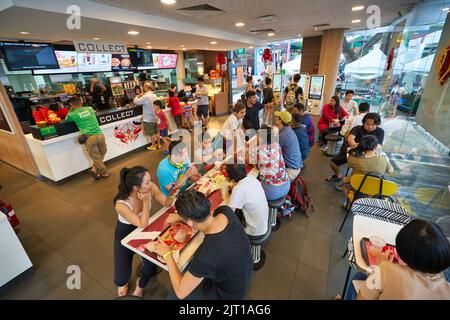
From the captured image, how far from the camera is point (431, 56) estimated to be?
2896 millimetres

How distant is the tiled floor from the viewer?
206cm

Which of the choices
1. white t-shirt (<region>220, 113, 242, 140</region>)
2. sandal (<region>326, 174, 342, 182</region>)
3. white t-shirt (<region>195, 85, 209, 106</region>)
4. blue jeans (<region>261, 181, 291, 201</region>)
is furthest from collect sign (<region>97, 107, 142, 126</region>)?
sandal (<region>326, 174, 342, 182</region>)

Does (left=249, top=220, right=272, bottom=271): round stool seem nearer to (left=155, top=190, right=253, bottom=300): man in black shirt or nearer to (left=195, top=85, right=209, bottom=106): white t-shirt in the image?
(left=155, top=190, right=253, bottom=300): man in black shirt

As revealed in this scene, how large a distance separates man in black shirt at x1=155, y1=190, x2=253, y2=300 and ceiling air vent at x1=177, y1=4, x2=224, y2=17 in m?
2.98

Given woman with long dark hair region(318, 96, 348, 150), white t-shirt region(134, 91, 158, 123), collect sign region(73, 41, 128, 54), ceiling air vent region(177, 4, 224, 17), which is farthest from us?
white t-shirt region(134, 91, 158, 123)

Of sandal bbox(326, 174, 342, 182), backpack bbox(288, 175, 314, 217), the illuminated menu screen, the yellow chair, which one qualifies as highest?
the illuminated menu screen

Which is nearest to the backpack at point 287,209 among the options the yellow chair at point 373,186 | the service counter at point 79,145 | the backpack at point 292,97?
the yellow chair at point 373,186

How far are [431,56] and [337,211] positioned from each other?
255 cm

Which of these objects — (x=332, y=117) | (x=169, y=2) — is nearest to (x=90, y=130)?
(x=169, y=2)

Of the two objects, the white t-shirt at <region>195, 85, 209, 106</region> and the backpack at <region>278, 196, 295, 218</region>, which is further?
the white t-shirt at <region>195, 85, 209, 106</region>

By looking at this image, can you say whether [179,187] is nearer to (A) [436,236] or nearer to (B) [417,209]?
(A) [436,236]

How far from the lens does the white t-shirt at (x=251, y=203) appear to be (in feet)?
5.84
